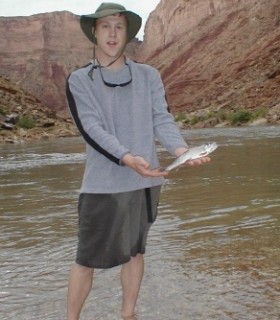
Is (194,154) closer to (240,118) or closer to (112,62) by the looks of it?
(112,62)

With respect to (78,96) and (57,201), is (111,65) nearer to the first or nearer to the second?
(78,96)

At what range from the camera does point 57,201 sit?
321 inches

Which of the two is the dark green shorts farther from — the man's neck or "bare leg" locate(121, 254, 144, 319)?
the man's neck

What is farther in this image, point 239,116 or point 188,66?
point 188,66

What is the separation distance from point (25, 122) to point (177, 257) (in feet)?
129

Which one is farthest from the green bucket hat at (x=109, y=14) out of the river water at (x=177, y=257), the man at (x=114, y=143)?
the river water at (x=177, y=257)

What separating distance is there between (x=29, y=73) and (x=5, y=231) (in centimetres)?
13824

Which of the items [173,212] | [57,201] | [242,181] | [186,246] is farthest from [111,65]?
[242,181]

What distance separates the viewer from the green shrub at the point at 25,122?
42.6 meters

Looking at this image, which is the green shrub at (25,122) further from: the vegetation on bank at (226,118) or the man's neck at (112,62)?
the man's neck at (112,62)

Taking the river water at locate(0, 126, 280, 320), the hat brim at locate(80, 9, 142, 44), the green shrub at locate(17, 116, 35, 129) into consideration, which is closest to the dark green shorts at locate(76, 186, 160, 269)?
the river water at locate(0, 126, 280, 320)

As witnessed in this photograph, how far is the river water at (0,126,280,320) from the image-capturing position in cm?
358

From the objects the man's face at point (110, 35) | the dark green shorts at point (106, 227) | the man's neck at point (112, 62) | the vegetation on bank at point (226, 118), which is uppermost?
the man's face at point (110, 35)

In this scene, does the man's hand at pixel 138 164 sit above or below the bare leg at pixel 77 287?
above
